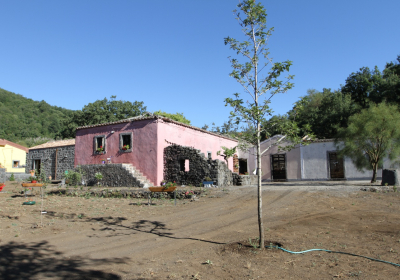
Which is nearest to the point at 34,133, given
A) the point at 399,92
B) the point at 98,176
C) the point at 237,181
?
the point at 98,176

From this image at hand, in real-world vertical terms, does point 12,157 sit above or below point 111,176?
above

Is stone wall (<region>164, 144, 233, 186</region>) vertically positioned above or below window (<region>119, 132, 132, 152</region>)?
below

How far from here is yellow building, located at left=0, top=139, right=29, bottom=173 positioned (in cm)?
3017

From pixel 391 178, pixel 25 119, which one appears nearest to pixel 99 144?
pixel 391 178

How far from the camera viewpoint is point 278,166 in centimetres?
2473

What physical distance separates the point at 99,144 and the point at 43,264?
16179 mm

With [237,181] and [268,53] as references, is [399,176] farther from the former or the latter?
[268,53]

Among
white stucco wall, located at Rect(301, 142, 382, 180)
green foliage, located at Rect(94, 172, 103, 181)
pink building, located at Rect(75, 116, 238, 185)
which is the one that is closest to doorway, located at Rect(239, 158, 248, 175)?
white stucco wall, located at Rect(301, 142, 382, 180)

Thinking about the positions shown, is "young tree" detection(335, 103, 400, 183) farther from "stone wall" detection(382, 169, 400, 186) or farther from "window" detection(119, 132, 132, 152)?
"window" detection(119, 132, 132, 152)

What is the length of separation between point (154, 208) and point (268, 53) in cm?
732

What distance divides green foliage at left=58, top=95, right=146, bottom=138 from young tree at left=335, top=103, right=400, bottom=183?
2999cm

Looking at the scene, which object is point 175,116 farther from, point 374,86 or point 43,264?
point 43,264

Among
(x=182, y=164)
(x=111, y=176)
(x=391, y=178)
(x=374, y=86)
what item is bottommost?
(x=391, y=178)

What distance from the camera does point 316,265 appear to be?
15.9 feet
